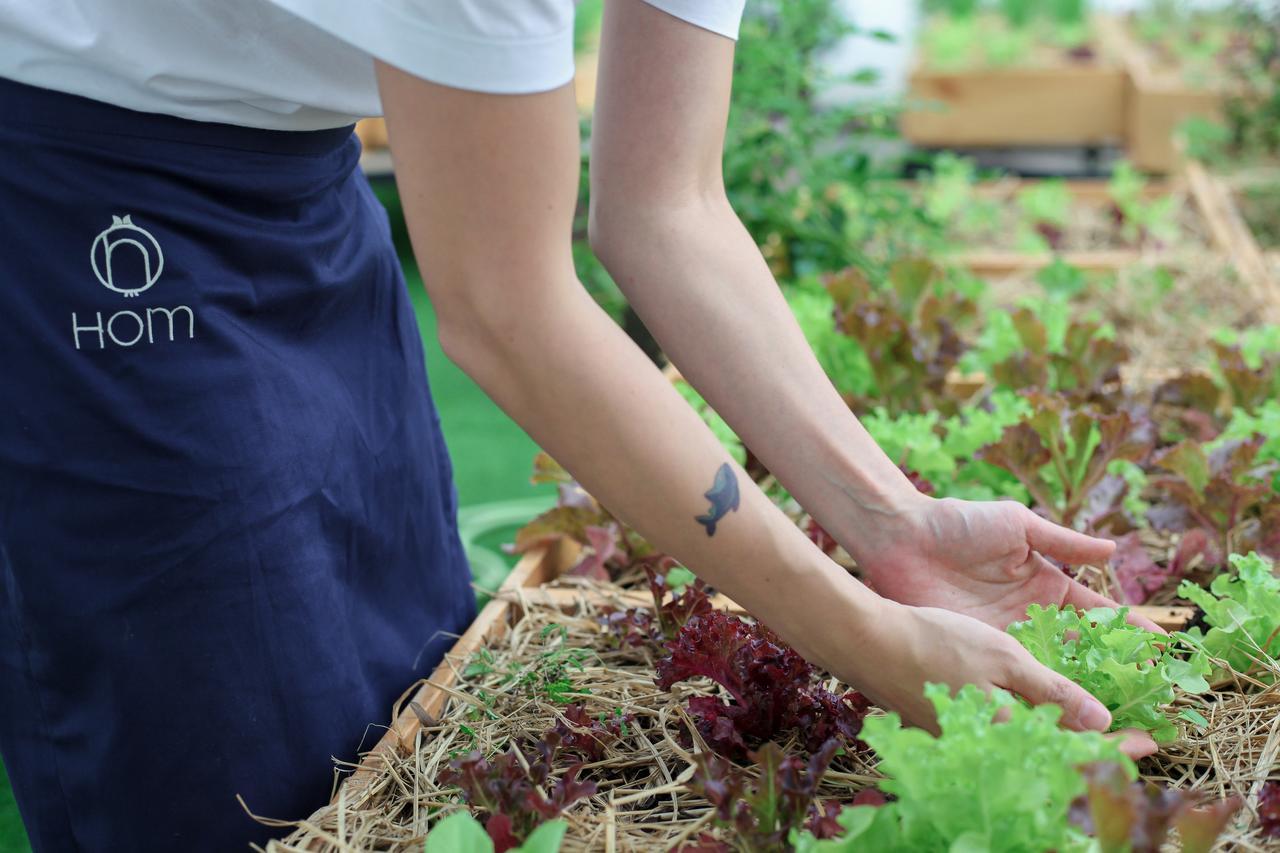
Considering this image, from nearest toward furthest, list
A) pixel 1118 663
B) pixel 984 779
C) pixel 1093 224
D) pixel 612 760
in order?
pixel 984 779, pixel 1118 663, pixel 612 760, pixel 1093 224

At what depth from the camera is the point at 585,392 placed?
3.33 ft

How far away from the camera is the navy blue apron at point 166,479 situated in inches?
47.7

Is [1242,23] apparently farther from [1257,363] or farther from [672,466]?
[672,466]

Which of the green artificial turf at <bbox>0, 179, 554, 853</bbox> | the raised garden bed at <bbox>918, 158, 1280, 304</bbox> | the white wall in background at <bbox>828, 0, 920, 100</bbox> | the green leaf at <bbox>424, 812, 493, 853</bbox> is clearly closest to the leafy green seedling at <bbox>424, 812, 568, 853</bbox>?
the green leaf at <bbox>424, 812, 493, 853</bbox>

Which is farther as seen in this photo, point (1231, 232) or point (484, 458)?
point (1231, 232)

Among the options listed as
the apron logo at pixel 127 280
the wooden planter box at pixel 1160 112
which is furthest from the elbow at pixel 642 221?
the wooden planter box at pixel 1160 112

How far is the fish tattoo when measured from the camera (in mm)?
1067

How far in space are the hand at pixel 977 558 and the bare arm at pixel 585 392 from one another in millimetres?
267

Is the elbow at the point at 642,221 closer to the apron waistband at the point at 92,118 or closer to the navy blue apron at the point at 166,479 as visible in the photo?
the navy blue apron at the point at 166,479

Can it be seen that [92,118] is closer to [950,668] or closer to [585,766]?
[585,766]

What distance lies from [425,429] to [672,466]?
2.32ft

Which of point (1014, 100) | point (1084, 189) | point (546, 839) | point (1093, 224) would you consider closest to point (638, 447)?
point (546, 839)

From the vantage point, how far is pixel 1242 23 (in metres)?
4.59

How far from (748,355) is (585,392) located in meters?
0.44
